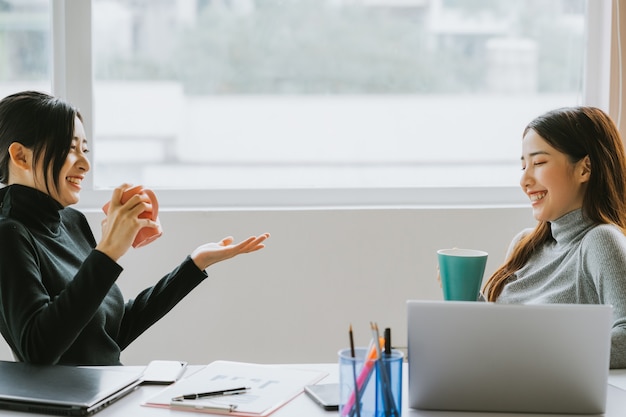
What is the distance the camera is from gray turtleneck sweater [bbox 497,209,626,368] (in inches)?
68.9

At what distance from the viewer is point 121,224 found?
1700 millimetres

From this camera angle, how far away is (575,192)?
6.56ft

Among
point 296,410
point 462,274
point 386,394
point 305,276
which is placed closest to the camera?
point 386,394

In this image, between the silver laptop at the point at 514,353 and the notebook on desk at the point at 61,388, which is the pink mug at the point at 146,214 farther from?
the silver laptop at the point at 514,353

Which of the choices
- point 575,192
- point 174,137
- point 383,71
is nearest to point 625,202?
point 575,192

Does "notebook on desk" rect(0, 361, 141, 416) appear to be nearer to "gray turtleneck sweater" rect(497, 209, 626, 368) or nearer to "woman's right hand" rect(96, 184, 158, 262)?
"woman's right hand" rect(96, 184, 158, 262)

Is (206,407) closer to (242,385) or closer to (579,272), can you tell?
(242,385)

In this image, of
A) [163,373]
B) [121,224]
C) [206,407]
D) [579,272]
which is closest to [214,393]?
[206,407]

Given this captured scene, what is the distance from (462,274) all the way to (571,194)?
2.05ft

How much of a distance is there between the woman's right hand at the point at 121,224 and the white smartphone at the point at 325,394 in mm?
497

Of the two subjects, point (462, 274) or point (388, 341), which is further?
point (462, 274)

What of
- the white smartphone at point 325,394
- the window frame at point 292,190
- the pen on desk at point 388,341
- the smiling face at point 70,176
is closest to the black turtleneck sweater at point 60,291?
the smiling face at point 70,176

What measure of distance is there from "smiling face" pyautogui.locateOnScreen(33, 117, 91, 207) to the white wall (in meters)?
0.84

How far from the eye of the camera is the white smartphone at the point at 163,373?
5.09 ft
